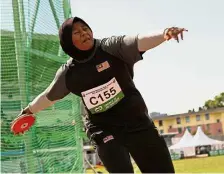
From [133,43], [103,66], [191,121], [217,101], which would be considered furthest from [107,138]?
[217,101]

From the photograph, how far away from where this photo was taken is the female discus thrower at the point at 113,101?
10.3 ft

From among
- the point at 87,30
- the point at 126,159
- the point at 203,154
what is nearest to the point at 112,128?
the point at 126,159

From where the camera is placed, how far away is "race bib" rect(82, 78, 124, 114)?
3221 millimetres

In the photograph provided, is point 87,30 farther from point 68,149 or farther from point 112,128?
point 68,149

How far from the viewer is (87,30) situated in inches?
127

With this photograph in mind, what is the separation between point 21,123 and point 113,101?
2.98ft

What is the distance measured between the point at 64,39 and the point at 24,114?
0.87 m

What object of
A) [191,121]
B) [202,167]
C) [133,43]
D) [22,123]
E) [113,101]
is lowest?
[191,121]

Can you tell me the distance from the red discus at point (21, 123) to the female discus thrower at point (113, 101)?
0.65 m

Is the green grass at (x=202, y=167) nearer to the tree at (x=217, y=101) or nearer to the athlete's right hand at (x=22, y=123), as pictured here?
the athlete's right hand at (x=22, y=123)

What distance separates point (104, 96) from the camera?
3.24m

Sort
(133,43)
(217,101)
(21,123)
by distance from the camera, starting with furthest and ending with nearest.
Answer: (217,101) < (21,123) < (133,43)

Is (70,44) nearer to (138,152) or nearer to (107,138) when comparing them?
(107,138)

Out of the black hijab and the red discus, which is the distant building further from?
the black hijab
